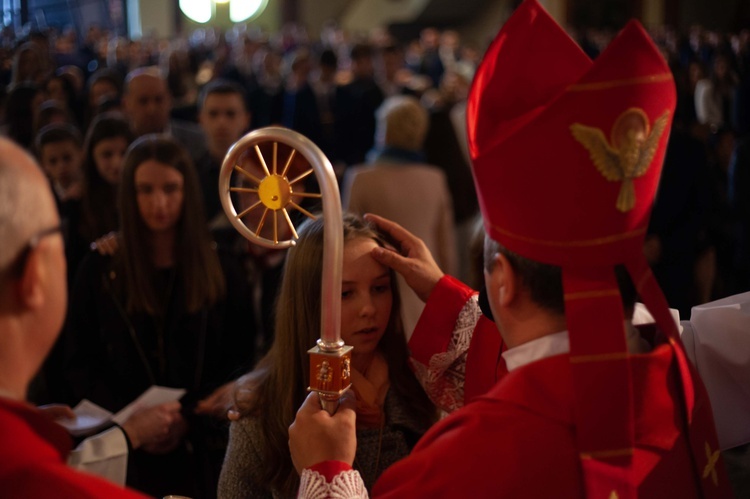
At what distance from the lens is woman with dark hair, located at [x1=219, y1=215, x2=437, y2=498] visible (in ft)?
6.17

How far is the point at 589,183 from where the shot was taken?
1338 millimetres

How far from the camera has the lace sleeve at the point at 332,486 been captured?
1.42 meters

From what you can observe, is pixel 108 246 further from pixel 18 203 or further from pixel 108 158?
pixel 18 203

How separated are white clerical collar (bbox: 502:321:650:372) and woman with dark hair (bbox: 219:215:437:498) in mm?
517

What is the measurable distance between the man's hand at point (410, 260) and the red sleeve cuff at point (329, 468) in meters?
0.57

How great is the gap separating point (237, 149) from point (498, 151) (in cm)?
42

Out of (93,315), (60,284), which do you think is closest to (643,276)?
(60,284)

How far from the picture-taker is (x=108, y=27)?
1258 centimetres

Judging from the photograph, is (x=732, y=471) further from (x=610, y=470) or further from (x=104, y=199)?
(x=104, y=199)

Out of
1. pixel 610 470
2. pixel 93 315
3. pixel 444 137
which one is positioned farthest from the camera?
pixel 444 137

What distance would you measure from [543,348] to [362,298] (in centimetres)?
59

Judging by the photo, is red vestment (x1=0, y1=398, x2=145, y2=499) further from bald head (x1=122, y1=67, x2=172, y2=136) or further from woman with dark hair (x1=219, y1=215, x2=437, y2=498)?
bald head (x1=122, y1=67, x2=172, y2=136)

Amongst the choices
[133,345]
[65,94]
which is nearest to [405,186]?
[133,345]

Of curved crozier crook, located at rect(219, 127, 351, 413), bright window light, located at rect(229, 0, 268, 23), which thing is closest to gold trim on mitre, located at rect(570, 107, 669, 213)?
curved crozier crook, located at rect(219, 127, 351, 413)
